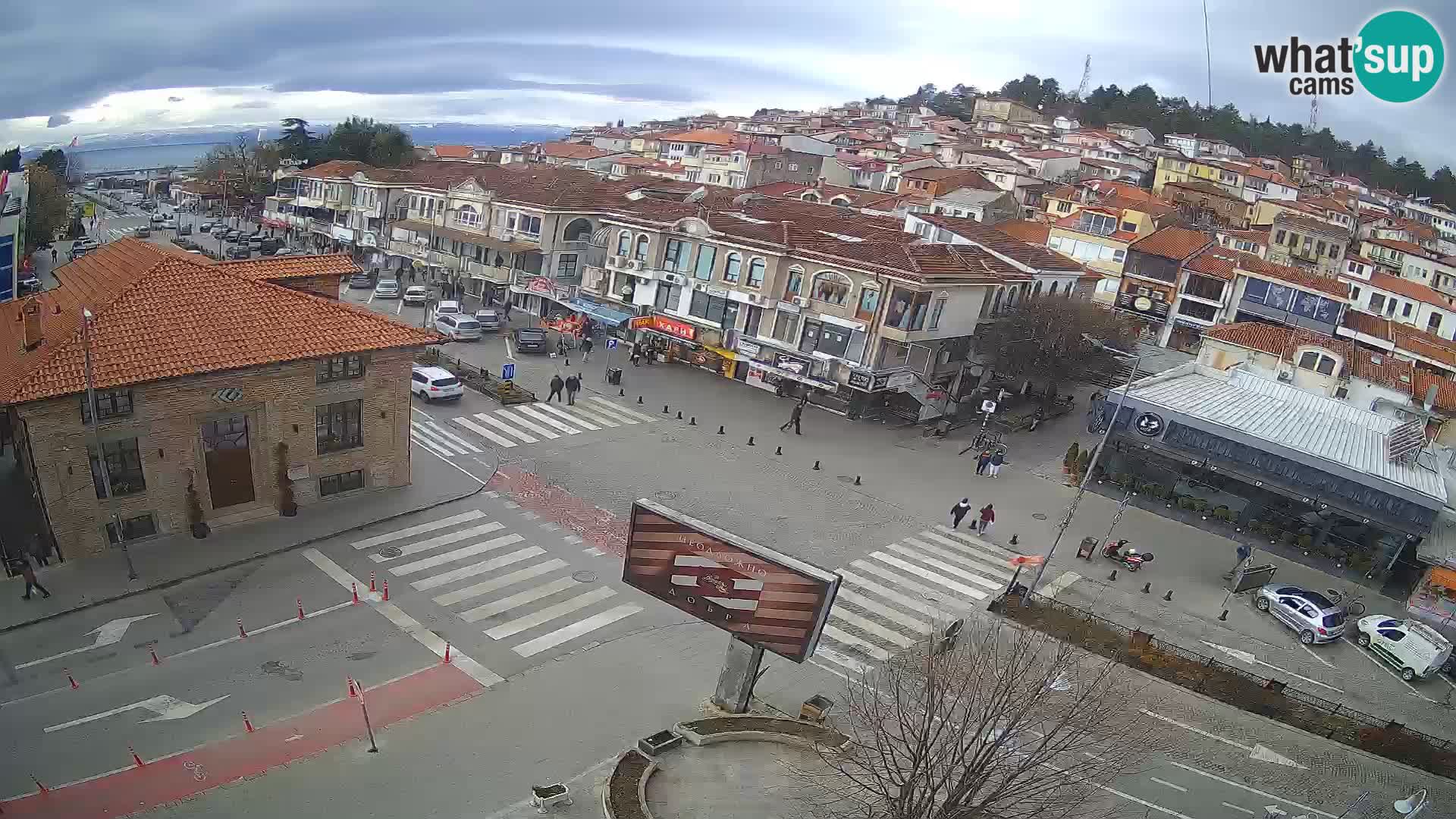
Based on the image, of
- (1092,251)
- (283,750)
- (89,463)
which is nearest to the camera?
(283,750)

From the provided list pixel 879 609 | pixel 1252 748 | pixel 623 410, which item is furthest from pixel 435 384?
pixel 1252 748

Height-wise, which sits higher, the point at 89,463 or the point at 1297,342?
the point at 1297,342

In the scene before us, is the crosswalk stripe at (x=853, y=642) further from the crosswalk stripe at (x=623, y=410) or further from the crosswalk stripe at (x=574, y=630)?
the crosswalk stripe at (x=623, y=410)

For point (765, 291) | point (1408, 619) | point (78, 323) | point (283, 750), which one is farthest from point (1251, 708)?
point (78, 323)

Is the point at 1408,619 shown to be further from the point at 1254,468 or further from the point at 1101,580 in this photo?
the point at 1101,580

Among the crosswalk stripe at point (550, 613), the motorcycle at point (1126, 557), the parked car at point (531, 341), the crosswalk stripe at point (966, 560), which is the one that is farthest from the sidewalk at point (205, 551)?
the motorcycle at point (1126, 557)

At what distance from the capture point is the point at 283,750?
50.9ft

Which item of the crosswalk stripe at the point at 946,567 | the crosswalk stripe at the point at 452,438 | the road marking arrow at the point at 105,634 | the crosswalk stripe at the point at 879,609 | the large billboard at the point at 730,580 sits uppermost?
the large billboard at the point at 730,580

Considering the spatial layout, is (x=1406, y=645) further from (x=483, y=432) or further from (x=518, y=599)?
(x=483, y=432)

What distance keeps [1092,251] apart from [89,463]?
61442mm

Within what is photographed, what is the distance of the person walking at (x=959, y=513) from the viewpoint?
95.1 ft

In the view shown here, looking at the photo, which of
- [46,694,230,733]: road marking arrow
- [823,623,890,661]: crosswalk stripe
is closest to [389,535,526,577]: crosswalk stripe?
[46,694,230,733]: road marking arrow

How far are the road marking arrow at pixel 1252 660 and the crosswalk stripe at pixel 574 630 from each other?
16588 millimetres

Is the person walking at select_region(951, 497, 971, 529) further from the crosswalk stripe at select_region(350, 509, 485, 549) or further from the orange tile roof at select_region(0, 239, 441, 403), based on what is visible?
the orange tile roof at select_region(0, 239, 441, 403)
